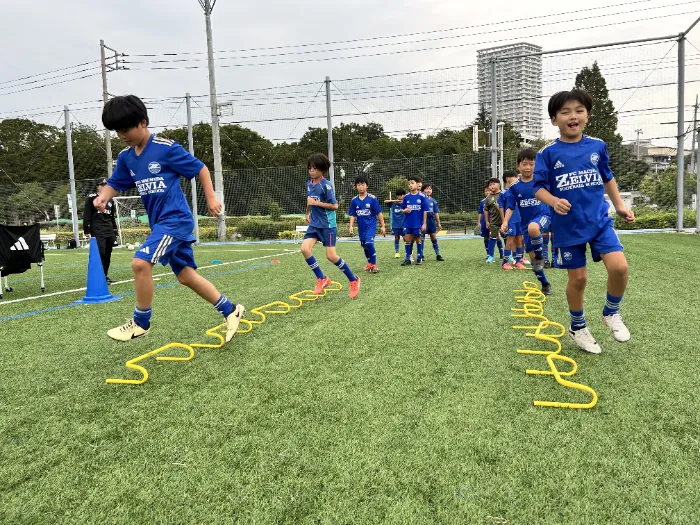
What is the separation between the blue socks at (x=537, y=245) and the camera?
635 centimetres

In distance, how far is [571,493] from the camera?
1.86m

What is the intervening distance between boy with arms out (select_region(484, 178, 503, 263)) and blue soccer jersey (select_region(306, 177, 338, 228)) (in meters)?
4.67

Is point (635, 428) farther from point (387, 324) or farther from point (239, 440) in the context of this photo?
point (387, 324)

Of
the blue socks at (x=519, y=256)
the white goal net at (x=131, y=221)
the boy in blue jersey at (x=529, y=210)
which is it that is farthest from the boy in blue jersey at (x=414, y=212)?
the white goal net at (x=131, y=221)

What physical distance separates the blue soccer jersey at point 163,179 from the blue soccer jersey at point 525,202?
475 cm

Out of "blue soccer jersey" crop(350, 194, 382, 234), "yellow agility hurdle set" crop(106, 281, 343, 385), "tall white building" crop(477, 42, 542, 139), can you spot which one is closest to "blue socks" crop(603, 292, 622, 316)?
"yellow agility hurdle set" crop(106, 281, 343, 385)

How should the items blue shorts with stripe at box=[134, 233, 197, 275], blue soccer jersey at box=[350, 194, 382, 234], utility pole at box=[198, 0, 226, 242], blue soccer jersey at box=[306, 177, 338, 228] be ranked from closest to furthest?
blue shorts with stripe at box=[134, 233, 197, 275] → blue soccer jersey at box=[306, 177, 338, 228] → blue soccer jersey at box=[350, 194, 382, 234] → utility pole at box=[198, 0, 226, 242]

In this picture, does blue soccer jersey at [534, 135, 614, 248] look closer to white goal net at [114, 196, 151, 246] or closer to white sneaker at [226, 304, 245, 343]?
white sneaker at [226, 304, 245, 343]

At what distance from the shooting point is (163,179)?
3.79 metres

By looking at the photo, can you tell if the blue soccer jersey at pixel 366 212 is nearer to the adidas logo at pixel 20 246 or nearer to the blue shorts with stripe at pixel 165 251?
the adidas logo at pixel 20 246

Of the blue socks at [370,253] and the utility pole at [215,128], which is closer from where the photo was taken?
the blue socks at [370,253]

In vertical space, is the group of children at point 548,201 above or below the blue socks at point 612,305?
above

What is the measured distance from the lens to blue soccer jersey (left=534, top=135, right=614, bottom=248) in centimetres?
353

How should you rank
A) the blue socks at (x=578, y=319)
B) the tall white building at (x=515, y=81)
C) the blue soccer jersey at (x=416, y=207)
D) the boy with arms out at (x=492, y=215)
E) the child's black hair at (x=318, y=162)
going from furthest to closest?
the tall white building at (x=515, y=81) → the blue soccer jersey at (x=416, y=207) → the boy with arms out at (x=492, y=215) → the child's black hair at (x=318, y=162) → the blue socks at (x=578, y=319)
